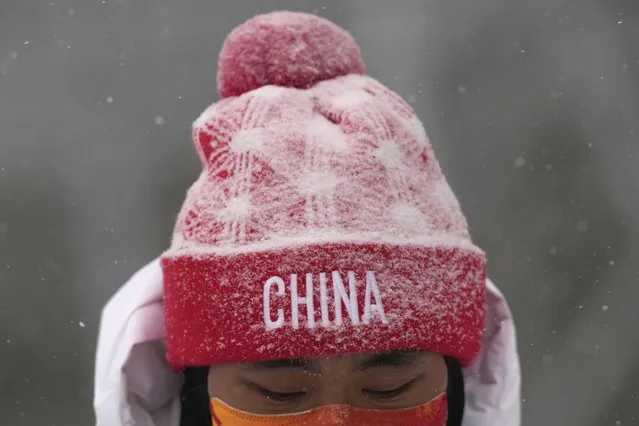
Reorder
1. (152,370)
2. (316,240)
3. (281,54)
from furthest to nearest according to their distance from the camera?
1. (152,370)
2. (281,54)
3. (316,240)

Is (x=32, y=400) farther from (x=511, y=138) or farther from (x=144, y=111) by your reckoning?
(x=511, y=138)

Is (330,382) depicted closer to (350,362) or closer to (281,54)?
(350,362)

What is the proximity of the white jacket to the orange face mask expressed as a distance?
24 centimetres

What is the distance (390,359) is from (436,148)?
2.88 m

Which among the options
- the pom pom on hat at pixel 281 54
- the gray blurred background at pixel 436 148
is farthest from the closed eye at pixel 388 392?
the gray blurred background at pixel 436 148

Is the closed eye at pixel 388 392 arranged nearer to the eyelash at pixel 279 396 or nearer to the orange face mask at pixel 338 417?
the orange face mask at pixel 338 417

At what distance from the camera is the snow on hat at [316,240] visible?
1371 millimetres

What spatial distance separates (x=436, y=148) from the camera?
4207mm

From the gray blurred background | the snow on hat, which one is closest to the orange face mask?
the snow on hat

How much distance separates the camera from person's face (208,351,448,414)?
4.64ft

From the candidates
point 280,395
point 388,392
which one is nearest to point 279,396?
point 280,395

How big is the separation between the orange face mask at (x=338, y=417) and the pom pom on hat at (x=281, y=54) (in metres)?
0.66

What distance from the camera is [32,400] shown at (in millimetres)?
4508

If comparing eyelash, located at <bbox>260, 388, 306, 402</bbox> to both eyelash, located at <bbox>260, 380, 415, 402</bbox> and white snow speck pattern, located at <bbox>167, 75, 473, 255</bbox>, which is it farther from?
white snow speck pattern, located at <bbox>167, 75, 473, 255</bbox>
